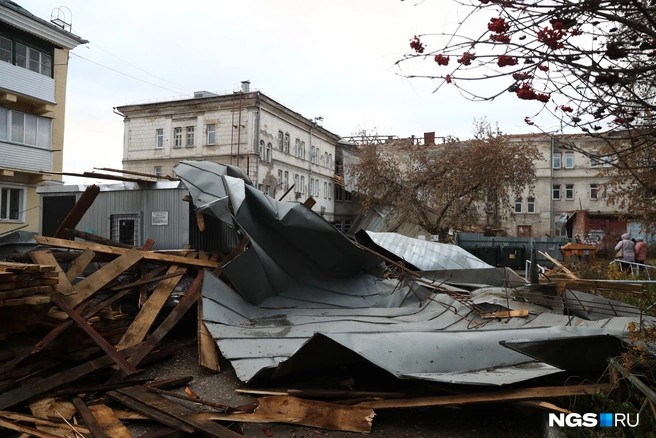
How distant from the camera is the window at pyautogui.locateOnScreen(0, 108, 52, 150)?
58.5ft

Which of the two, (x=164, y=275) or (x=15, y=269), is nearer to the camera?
(x=15, y=269)

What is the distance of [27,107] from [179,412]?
19883 mm

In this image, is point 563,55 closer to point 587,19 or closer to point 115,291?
point 587,19

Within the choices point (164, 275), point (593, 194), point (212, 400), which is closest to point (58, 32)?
point (164, 275)

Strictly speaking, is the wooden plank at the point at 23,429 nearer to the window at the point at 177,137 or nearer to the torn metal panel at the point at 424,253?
the torn metal panel at the point at 424,253

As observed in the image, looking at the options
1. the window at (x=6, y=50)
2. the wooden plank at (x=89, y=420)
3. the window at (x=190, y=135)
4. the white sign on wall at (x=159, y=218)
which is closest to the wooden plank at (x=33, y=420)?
the wooden plank at (x=89, y=420)

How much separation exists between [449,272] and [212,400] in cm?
598

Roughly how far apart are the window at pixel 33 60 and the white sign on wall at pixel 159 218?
14120 mm

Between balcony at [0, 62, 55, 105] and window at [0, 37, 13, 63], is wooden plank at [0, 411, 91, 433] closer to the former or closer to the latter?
balcony at [0, 62, 55, 105]

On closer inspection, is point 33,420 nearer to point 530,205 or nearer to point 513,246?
point 513,246

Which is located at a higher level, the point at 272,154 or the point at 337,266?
the point at 272,154

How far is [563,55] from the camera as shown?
3039 millimetres

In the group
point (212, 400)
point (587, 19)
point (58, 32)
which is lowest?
point (212, 400)

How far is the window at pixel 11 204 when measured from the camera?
61.3 ft
